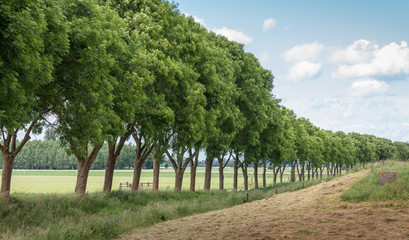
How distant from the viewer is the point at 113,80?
634 inches

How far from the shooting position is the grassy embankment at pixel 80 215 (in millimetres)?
12398

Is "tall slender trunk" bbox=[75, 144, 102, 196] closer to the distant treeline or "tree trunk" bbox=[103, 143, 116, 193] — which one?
"tree trunk" bbox=[103, 143, 116, 193]

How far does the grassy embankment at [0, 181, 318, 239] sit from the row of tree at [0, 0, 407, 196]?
1757 mm

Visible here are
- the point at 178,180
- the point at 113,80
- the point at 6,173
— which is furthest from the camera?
the point at 178,180

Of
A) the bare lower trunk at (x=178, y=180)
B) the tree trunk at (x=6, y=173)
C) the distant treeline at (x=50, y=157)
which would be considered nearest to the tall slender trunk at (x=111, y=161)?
the tree trunk at (x=6, y=173)

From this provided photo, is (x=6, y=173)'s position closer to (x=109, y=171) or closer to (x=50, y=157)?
(x=109, y=171)

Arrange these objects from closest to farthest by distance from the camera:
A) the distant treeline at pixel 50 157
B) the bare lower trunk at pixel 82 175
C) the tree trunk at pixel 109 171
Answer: the bare lower trunk at pixel 82 175, the tree trunk at pixel 109 171, the distant treeline at pixel 50 157

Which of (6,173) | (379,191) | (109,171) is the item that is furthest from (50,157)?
(379,191)

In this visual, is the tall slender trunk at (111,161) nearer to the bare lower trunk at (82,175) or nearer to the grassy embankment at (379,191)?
the bare lower trunk at (82,175)

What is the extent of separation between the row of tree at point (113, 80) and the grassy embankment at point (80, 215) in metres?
1.76

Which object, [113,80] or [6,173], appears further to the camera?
[6,173]

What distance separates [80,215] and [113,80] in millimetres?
7064

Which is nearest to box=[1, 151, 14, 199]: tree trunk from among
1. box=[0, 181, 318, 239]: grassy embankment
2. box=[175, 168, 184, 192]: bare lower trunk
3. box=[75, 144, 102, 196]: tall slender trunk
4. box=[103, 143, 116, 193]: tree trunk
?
box=[0, 181, 318, 239]: grassy embankment

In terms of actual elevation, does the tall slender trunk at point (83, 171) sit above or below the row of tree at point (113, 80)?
below
